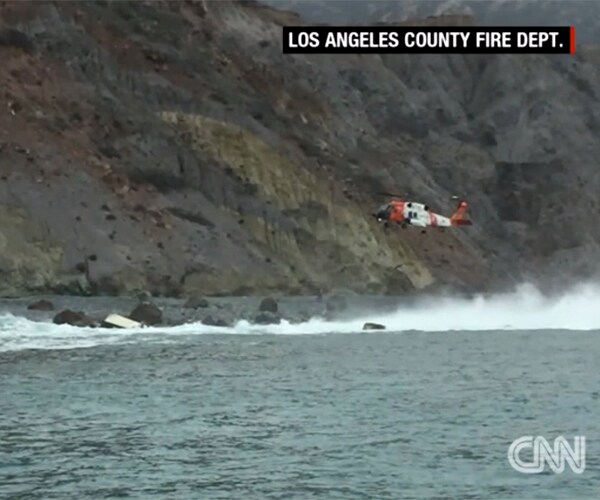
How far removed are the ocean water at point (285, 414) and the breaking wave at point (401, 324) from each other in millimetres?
534

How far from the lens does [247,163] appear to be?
118438 millimetres

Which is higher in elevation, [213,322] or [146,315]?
[146,315]

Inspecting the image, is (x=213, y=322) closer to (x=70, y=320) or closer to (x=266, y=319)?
(x=266, y=319)

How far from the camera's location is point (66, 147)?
350 feet

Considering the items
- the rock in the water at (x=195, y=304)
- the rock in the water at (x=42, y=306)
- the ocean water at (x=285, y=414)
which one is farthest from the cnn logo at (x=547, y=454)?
the rock in the water at (x=195, y=304)

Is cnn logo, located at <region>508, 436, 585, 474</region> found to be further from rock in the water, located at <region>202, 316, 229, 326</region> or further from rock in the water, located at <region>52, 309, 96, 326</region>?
rock in the water, located at <region>202, 316, 229, 326</region>

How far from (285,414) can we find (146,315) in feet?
115

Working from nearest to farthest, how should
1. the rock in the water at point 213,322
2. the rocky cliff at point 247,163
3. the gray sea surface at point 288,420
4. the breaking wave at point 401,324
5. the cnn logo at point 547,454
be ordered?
1. the gray sea surface at point 288,420
2. the cnn logo at point 547,454
3. the breaking wave at point 401,324
4. the rock in the water at point 213,322
5. the rocky cliff at point 247,163

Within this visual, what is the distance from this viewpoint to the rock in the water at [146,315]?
234 ft

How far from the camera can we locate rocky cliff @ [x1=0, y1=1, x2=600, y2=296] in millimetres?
99562

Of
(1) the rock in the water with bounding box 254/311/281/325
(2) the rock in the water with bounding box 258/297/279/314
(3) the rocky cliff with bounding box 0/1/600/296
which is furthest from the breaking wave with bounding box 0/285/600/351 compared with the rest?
(3) the rocky cliff with bounding box 0/1/600/296

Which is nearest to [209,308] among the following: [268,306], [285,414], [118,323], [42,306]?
[268,306]

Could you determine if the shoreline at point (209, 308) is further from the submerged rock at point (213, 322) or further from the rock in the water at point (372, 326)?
the rock in the water at point (372, 326)

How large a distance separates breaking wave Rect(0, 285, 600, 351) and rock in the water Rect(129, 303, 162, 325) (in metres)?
1.02
